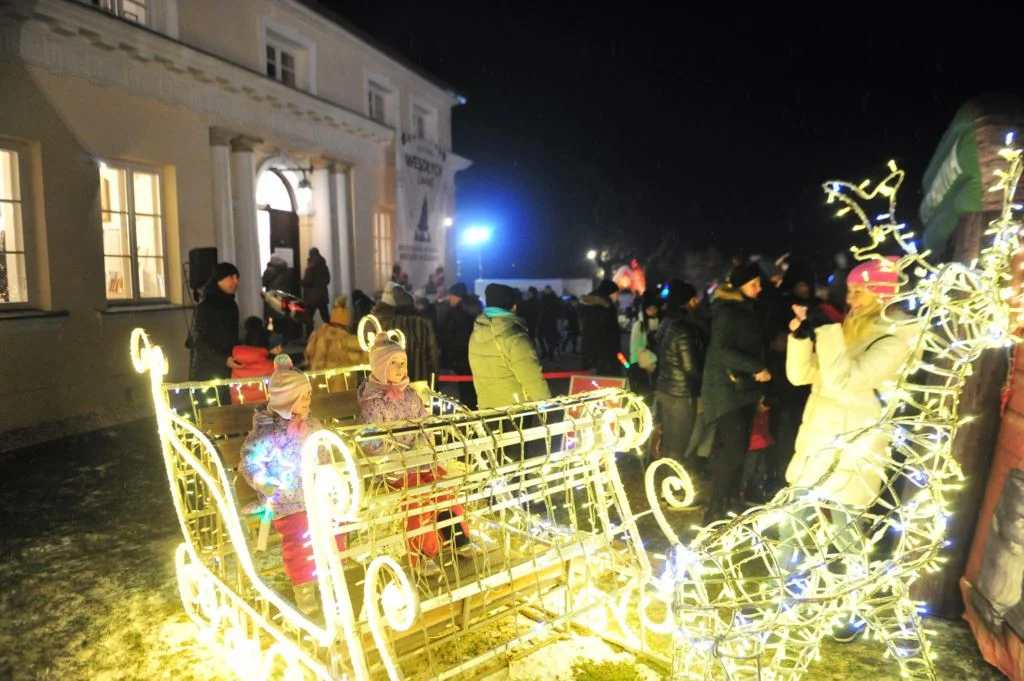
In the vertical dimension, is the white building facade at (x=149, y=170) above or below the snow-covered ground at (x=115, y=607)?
above

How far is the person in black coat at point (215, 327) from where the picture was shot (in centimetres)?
643

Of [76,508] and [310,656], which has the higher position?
[310,656]

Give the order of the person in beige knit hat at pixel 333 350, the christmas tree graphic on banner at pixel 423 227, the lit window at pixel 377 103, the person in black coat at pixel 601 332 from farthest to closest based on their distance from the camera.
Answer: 1. the christmas tree graphic on banner at pixel 423 227
2. the lit window at pixel 377 103
3. the person in black coat at pixel 601 332
4. the person in beige knit hat at pixel 333 350

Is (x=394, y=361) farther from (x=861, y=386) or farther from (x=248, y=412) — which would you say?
(x=861, y=386)

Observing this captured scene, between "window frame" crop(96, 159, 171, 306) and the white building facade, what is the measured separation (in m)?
0.02

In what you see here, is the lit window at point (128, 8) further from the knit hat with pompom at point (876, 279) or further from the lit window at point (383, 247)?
the knit hat with pompom at point (876, 279)

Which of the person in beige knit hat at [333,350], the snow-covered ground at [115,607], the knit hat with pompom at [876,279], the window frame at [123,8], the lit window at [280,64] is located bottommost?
the snow-covered ground at [115,607]

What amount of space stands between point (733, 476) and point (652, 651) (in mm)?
1950

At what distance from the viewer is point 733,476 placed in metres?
4.92

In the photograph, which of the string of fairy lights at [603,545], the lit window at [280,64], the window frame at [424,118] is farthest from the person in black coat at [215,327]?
the window frame at [424,118]

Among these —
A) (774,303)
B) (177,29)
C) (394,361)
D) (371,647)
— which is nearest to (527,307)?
(177,29)

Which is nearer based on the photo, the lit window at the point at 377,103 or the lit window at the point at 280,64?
the lit window at the point at 280,64

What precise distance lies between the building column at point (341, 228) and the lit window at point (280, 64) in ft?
6.20

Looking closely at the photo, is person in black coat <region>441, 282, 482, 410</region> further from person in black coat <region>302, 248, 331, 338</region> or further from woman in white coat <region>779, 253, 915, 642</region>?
woman in white coat <region>779, 253, 915, 642</region>
